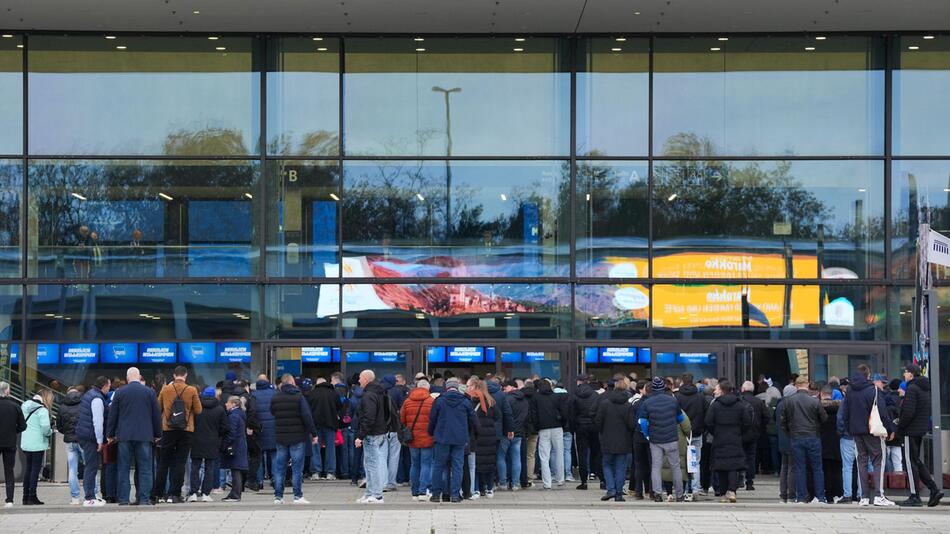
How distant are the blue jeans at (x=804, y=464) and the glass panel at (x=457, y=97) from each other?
961cm

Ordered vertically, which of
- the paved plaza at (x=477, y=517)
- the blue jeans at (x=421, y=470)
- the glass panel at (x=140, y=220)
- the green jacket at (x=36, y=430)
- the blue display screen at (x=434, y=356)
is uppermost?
the glass panel at (x=140, y=220)

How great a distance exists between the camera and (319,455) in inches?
874

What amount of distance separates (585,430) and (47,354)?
10.2 metres

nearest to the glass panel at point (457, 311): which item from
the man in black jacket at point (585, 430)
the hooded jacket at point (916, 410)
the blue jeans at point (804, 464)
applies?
the man in black jacket at point (585, 430)

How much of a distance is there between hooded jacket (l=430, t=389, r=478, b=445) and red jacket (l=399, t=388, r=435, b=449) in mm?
182

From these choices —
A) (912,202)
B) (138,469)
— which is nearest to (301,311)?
(138,469)

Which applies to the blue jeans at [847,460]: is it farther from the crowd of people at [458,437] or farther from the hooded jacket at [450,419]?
the hooded jacket at [450,419]

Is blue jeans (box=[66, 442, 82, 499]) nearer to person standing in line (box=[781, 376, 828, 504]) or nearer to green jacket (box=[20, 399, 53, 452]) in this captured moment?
green jacket (box=[20, 399, 53, 452])

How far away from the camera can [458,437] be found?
17906 millimetres

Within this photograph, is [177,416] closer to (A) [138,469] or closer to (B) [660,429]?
(A) [138,469]

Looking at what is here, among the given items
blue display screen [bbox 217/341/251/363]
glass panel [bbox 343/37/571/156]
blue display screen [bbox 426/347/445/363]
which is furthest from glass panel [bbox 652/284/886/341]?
blue display screen [bbox 217/341/251/363]

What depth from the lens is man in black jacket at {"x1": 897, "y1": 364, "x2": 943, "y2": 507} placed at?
707 inches

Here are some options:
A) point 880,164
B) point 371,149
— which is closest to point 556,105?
point 371,149

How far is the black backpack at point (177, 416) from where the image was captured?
58.2ft
